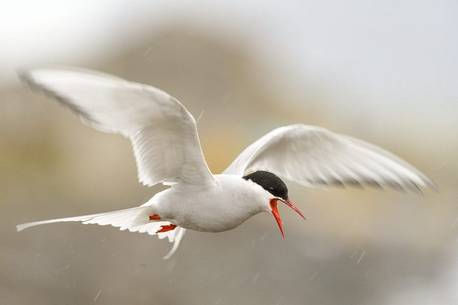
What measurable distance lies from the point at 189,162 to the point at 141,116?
40 centimetres

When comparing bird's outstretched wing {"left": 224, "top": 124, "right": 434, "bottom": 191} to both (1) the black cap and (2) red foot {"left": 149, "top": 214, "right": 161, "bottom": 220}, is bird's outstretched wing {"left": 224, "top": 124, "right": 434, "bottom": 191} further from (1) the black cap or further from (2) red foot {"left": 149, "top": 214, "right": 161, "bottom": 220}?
(2) red foot {"left": 149, "top": 214, "right": 161, "bottom": 220}

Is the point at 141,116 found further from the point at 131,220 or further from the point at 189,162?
the point at 131,220

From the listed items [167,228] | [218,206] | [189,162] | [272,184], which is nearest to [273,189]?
[272,184]

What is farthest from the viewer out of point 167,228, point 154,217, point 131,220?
point 167,228

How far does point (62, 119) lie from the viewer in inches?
506

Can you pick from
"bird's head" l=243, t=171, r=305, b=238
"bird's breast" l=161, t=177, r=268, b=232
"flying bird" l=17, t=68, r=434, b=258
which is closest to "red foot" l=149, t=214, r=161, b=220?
"flying bird" l=17, t=68, r=434, b=258

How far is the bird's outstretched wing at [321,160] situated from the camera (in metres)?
5.62

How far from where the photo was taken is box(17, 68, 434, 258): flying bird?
5.02 metres

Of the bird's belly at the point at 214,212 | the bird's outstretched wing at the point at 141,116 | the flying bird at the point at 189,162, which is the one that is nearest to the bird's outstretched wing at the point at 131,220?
the flying bird at the point at 189,162

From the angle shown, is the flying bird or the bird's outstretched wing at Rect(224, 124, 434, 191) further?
the bird's outstretched wing at Rect(224, 124, 434, 191)

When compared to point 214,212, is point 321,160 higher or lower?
higher

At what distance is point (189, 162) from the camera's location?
217 inches

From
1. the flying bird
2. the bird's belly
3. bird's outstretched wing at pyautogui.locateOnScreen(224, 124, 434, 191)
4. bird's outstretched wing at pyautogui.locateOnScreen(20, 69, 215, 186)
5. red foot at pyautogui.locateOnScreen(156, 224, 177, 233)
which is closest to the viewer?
bird's outstretched wing at pyautogui.locateOnScreen(20, 69, 215, 186)

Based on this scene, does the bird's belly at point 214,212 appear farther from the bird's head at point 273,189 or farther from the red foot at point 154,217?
the red foot at point 154,217
